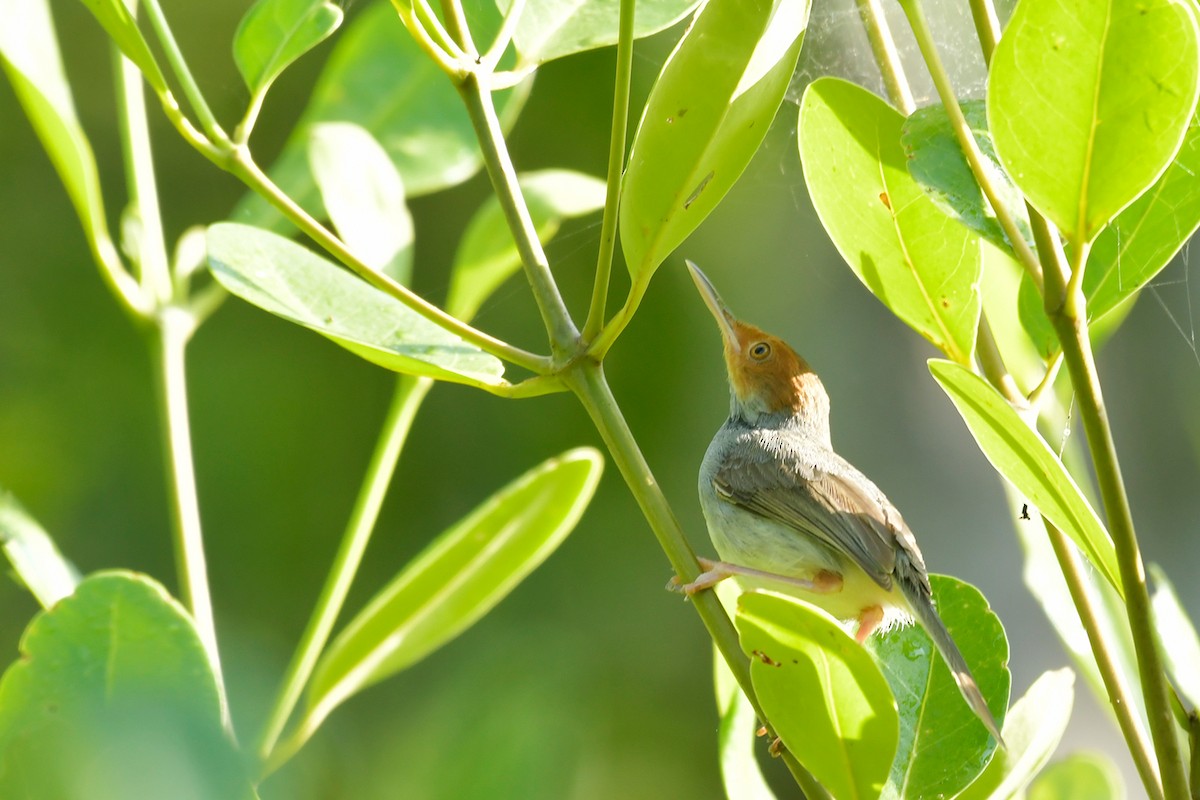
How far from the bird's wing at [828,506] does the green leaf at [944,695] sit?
37 centimetres

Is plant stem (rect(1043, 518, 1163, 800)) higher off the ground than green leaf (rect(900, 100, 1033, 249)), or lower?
lower

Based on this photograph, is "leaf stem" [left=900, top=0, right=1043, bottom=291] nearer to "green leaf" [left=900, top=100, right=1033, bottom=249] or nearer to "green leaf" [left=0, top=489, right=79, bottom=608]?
"green leaf" [left=900, top=100, right=1033, bottom=249]

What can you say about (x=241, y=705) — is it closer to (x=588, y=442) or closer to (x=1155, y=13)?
(x=1155, y=13)

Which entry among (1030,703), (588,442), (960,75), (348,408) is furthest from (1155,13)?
(348,408)

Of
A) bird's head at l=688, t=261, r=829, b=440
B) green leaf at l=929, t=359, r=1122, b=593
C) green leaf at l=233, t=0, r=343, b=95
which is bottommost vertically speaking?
bird's head at l=688, t=261, r=829, b=440

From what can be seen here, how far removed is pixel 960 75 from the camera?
216 cm

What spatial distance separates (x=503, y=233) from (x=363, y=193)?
22 centimetres

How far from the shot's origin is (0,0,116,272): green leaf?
1472 mm

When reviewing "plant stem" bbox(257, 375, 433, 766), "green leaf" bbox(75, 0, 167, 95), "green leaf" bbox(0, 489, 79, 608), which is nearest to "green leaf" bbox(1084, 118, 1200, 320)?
"plant stem" bbox(257, 375, 433, 766)

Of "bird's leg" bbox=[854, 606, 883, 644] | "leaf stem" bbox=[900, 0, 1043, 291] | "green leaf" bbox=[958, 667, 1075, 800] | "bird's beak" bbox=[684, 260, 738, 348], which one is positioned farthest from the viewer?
"bird's beak" bbox=[684, 260, 738, 348]

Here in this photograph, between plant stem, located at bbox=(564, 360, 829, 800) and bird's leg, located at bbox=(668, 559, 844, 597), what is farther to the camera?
bird's leg, located at bbox=(668, 559, 844, 597)

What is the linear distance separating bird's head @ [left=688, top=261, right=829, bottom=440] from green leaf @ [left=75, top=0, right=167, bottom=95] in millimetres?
1621

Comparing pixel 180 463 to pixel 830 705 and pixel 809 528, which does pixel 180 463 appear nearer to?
pixel 830 705

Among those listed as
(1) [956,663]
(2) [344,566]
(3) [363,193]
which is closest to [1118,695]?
(1) [956,663]
